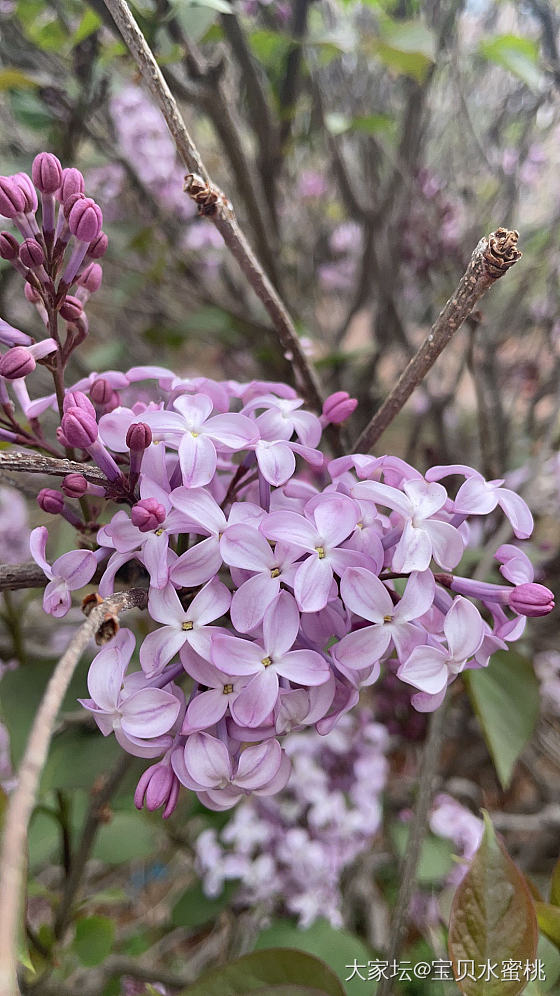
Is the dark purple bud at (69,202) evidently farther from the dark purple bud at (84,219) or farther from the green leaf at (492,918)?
the green leaf at (492,918)

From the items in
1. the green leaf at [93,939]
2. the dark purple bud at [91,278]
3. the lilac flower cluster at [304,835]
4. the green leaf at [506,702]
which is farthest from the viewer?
the lilac flower cluster at [304,835]

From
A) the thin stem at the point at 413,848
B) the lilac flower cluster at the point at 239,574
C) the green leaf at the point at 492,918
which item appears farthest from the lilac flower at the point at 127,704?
the thin stem at the point at 413,848

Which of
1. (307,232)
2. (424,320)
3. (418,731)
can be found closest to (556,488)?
(418,731)

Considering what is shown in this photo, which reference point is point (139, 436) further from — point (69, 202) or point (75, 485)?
point (69, 202)

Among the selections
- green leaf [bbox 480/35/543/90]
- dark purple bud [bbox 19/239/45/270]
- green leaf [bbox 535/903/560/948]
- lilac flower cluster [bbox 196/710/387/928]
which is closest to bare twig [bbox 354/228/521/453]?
dark purple bud [bbox 19/239/45/270]

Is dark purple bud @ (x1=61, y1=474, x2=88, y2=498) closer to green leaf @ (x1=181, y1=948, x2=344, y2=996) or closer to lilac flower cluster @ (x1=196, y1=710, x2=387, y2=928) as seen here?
green leaf @ (x1=181, y1=948, x2=344, y2=996)
